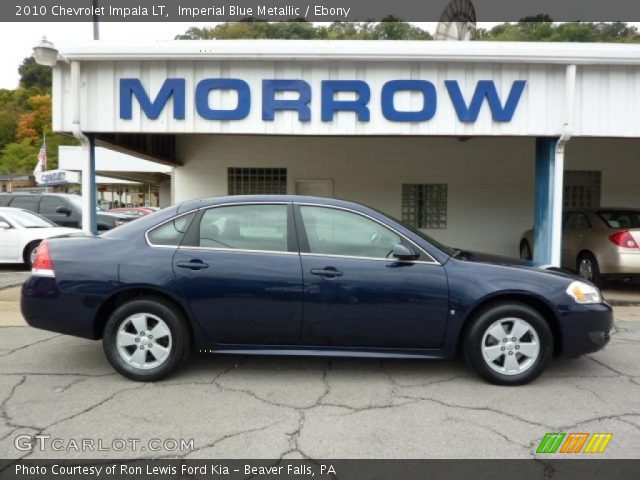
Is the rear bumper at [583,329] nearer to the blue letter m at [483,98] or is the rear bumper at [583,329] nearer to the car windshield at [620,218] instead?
the blue letter m at [483,98]

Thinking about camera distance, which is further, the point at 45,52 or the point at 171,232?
the point at 45,52

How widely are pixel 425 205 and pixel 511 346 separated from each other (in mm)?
8447

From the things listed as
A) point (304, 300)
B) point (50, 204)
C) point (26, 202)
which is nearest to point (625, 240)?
point (304, 300)

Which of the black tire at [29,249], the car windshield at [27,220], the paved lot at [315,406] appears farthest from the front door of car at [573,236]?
the car windshield at [27,220]

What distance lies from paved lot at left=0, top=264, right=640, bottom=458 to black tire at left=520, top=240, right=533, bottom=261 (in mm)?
6308

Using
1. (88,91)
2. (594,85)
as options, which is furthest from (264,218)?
(594,85)

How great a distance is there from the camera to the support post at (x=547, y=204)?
777 centimetres

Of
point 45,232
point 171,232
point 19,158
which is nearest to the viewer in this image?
point 171,232

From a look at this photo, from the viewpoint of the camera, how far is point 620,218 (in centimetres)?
874

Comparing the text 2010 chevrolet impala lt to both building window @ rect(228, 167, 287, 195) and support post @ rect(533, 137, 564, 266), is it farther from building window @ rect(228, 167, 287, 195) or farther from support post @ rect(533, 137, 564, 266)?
building window @ rect(228, 167, 287, 195)

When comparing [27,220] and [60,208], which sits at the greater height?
[60,208]

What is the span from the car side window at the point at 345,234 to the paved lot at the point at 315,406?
3.65ft

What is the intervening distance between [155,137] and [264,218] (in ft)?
25.0

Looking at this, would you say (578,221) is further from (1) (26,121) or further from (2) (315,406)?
(1) (26,121)
